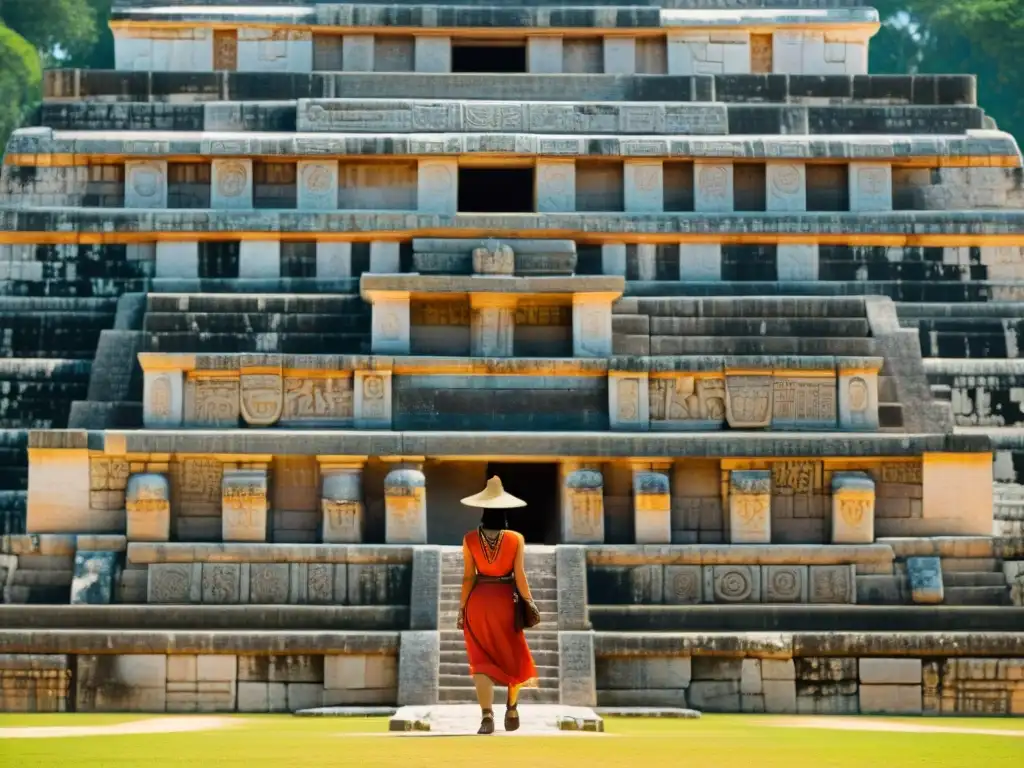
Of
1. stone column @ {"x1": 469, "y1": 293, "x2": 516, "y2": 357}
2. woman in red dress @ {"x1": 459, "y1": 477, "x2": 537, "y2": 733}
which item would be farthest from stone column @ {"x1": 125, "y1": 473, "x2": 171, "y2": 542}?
woman in red dress @ {"x1": 459, "y1": 477, "x2": 537, "y2": 733}

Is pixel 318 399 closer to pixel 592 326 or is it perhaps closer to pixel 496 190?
pixel 592 326

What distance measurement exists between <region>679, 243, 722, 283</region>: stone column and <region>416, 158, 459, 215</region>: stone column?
2.91 metres

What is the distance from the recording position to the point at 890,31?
48781 mm

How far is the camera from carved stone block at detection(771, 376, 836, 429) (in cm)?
2256

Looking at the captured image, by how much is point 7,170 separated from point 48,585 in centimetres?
731

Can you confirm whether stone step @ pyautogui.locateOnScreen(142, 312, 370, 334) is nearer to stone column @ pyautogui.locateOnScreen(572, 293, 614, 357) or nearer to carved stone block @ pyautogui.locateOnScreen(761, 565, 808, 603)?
stone column @ pyautogui.locateOnScreen(572, 293, 614, 357)

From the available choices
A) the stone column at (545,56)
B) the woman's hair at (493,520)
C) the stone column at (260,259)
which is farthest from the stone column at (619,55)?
the woman's hair at (493,520)

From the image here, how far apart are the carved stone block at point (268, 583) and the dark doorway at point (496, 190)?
794 centimetres

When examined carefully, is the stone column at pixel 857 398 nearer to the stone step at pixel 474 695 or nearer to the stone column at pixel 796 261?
the stone column at pixel 796 261

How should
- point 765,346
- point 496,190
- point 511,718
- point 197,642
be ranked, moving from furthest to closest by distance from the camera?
1. point 496,190
2. point 765,346
3. point 197,642
4. point 511,718

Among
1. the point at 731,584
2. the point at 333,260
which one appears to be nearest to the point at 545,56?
the point at 333,260

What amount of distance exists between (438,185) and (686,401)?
5.13 meters

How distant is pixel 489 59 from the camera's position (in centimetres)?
2927

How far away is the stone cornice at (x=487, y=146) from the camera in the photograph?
2586cm
